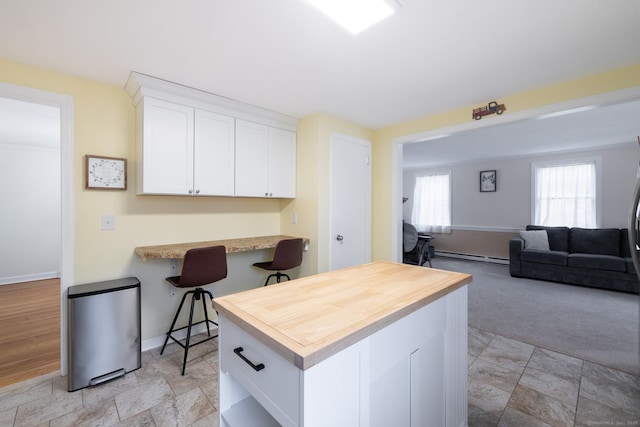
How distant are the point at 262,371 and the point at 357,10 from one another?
172cm

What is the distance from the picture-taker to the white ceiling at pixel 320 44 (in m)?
1.53

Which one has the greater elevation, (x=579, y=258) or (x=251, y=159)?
(x=251, y=159)

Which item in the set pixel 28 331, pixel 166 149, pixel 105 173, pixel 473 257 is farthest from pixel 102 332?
pixel 473 257

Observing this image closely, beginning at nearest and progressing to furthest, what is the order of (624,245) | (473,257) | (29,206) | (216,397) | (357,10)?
(357,10), (216,397), (624,245), (29,206), (473,257)

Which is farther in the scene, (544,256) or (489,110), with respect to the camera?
(544,256)

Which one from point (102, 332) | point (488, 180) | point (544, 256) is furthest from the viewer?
point (488, 180)

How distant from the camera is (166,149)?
2.42 meters

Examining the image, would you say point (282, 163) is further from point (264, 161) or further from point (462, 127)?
point (462, 127)

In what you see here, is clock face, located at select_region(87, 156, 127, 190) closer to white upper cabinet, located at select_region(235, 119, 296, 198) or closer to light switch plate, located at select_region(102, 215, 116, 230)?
light switch plate, located at select_region(102, 215, 116, 230)

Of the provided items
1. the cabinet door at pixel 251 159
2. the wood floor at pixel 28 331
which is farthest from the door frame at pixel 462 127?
the wood floor at pixel 28 331

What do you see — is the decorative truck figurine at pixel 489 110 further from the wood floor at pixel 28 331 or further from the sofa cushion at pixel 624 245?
the wood floor at pixel 28 331

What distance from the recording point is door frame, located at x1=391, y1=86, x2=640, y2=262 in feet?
7.15

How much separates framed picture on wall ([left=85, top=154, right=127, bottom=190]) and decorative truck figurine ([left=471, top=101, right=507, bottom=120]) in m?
3.34

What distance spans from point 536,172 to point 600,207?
3.94 ft
